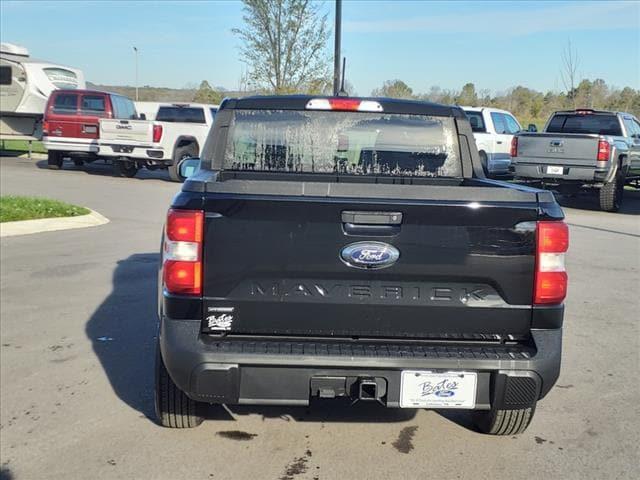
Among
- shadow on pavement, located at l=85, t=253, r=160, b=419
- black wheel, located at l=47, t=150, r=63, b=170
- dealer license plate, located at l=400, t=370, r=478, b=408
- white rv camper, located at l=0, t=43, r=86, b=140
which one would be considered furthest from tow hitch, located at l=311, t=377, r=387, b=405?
white rv camper, located at l=0, t=43, r=86, b=140

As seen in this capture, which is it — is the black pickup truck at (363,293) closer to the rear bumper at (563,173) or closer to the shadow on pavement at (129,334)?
the shadow on pavement at (129,334)

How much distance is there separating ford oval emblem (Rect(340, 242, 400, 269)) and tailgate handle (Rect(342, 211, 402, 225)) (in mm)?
95

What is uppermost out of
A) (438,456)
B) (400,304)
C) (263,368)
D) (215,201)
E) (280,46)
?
(280,46)

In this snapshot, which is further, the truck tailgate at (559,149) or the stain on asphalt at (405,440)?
the truck tailgate at (559,149)

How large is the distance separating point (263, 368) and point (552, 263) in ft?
4.60

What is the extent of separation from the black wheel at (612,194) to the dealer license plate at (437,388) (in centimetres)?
1245

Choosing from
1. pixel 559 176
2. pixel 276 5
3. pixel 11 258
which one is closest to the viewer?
pixel 11 258

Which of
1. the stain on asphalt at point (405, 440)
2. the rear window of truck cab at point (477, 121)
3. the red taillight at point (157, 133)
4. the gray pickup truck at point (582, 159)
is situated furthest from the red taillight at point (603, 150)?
the stain on asphalt at point (405, 440)

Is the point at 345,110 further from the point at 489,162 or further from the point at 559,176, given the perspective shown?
the point at 489,162

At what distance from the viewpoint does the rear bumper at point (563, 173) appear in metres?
14.0

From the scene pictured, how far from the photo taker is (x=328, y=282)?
319 centimetres

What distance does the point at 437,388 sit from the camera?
3189mm

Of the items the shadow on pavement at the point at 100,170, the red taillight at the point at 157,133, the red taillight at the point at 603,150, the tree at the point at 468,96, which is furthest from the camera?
the tree at the point at 468,96

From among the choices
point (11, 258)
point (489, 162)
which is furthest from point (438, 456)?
point (489, 162)
